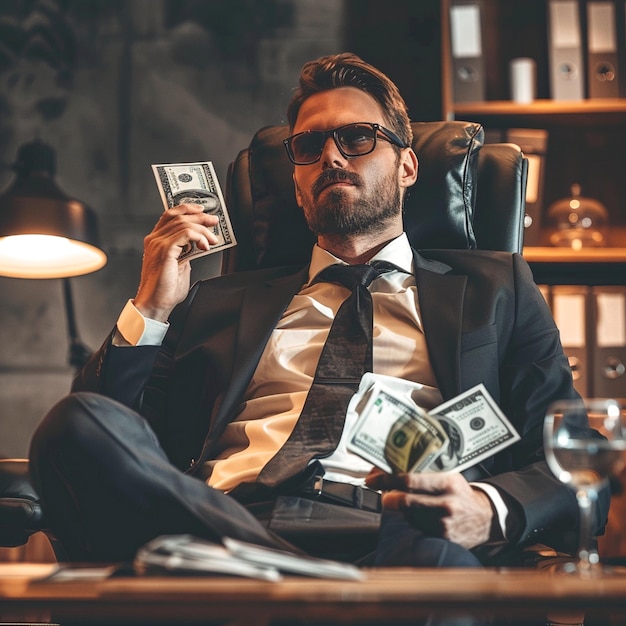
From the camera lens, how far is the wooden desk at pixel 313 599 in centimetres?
78

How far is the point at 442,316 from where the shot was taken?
1.64 m

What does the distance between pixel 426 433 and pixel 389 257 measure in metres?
0.60

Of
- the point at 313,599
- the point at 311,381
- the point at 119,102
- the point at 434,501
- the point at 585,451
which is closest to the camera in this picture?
the point at 313,599

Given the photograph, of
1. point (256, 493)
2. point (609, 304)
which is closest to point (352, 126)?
point (256, 493)

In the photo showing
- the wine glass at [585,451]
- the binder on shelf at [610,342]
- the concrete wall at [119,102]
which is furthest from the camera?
the concrete wall at [119,102]

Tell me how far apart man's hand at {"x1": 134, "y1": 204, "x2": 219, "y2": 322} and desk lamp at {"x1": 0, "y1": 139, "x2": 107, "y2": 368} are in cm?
75

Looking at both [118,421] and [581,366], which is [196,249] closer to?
[118,421]

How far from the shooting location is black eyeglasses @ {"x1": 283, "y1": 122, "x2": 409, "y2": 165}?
1.85 metres

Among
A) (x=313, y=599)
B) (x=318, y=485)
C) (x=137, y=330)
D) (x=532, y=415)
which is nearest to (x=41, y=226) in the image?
(x=137, y=330)

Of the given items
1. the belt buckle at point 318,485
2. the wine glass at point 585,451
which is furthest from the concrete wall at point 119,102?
the wine glass at point 585,451

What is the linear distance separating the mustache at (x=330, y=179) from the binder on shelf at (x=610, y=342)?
3.52 ft

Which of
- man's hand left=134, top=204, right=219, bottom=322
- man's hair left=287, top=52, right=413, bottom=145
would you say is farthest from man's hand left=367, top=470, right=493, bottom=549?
man's hair left=287, top=52, right=413, bottom=145

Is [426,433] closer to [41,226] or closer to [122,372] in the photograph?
[122,372]

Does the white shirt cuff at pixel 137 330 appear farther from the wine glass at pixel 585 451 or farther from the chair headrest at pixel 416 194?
the wine glass at pixel 585 451
